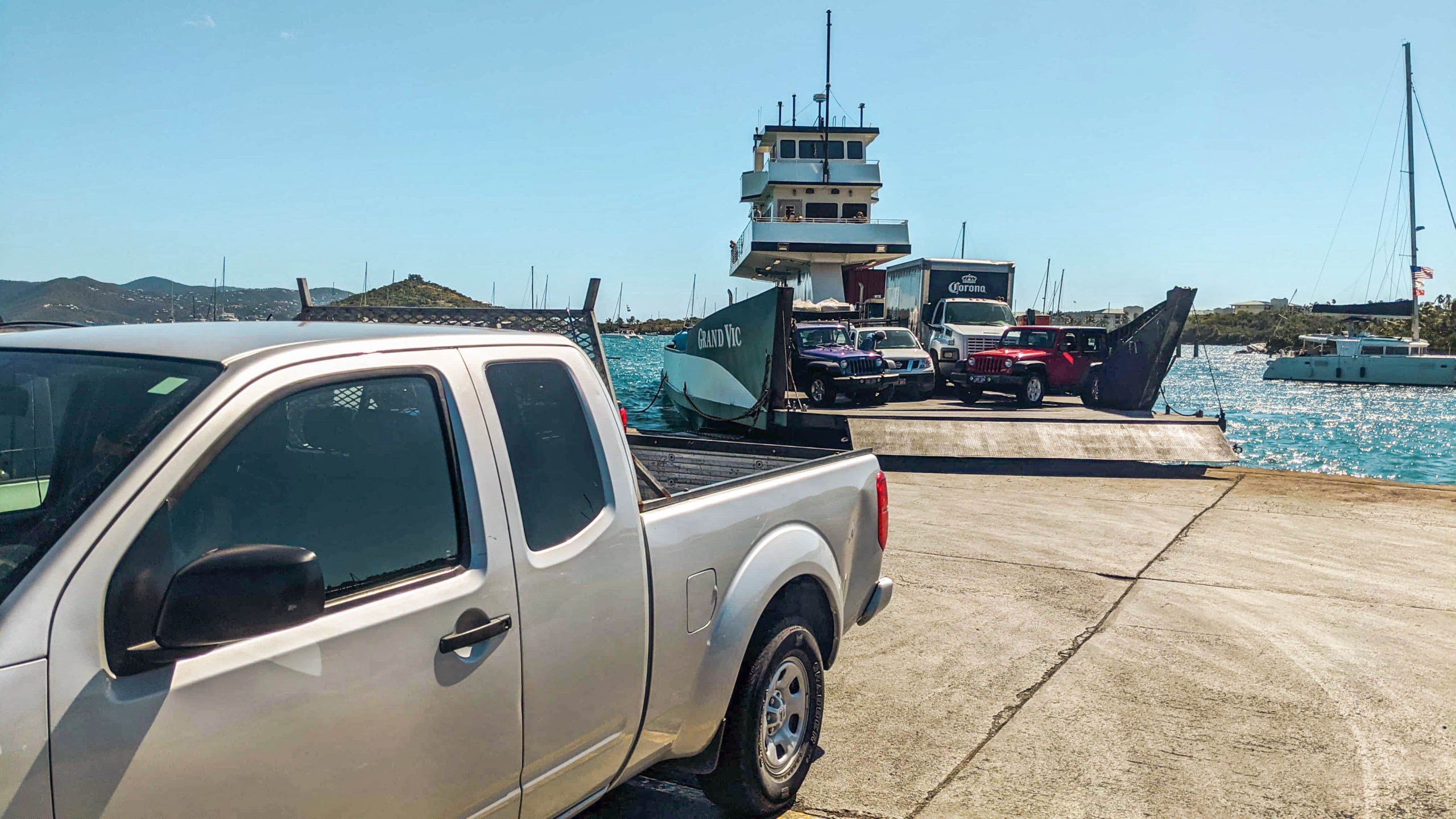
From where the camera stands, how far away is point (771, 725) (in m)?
3.79

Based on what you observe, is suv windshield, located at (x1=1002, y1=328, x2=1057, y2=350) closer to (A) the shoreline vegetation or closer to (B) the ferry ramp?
(B) the ferry ramp

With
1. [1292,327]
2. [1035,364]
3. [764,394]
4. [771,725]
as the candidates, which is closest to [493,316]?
[771,725]

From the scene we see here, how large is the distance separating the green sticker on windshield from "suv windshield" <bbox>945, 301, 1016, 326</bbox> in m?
24.0

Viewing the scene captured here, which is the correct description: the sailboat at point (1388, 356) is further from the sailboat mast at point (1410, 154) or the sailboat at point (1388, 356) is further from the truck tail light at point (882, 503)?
the truck tail light at point (882, 503)

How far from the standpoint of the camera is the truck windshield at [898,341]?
2336cm

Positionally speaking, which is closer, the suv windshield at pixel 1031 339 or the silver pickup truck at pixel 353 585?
the silver pickup truck at pixel 353 585

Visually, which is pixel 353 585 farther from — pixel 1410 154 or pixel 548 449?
pixel 1410 154

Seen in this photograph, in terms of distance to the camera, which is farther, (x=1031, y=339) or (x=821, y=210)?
(x=821, y=210)

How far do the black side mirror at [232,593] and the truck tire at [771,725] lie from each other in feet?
6.44

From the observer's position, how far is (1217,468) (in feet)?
52.5

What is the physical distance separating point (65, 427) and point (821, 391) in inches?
725

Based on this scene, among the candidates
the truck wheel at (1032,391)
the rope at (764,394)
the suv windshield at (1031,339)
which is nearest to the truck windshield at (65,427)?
the rope at (764,394)

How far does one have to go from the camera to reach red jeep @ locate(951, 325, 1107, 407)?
21281 mm

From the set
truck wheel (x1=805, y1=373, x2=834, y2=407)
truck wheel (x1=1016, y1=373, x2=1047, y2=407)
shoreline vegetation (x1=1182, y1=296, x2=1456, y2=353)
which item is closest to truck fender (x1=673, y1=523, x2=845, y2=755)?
truck wheel (x1=805, y1=373, x2=834, y2=407)
